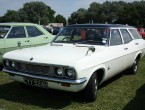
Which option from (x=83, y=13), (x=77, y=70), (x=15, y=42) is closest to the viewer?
(x=77, y=70)

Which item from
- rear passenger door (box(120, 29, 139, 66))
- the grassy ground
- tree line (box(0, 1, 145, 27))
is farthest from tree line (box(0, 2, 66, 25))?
the grassy ground

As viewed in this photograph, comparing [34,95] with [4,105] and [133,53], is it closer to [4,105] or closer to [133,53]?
[4,105]

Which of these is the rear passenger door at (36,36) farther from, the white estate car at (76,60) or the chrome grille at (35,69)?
the chrome grille at (35,69)

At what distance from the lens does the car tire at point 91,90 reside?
18.0 feet

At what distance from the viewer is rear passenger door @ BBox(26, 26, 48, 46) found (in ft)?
31.7

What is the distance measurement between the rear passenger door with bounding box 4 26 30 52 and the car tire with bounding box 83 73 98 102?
3937 millimetres

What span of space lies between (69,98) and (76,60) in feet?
3.96

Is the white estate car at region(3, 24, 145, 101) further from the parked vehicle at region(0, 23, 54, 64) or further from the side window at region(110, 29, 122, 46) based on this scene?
the parked vehicle at region(0, 23, 54, 64)

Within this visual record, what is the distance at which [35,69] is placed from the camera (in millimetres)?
5492

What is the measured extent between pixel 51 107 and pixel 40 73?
0.68m

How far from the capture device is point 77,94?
6.21 m

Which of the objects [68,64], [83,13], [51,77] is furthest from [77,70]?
[83,13]

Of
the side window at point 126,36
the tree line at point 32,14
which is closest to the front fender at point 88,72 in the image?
the side window at point 126,36

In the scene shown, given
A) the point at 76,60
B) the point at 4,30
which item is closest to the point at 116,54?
the point at 76,60
